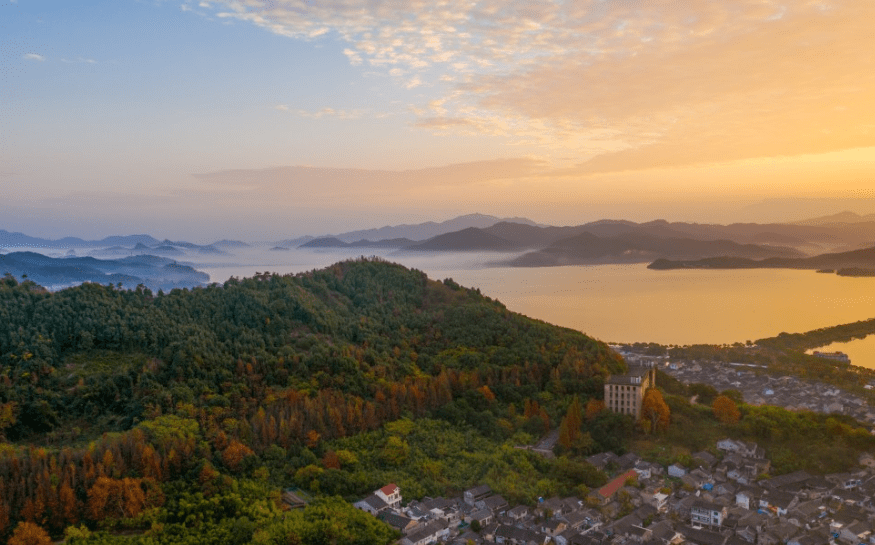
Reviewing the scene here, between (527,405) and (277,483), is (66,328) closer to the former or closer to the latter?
(277,483)

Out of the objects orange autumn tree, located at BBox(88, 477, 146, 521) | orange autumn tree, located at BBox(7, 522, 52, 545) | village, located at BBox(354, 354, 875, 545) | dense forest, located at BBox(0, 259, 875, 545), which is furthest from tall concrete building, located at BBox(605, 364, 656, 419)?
orange autumn tree, located at BBox(7, 522, 52, 545)

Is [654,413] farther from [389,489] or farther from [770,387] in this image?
[770,387]

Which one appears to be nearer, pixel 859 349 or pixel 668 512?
pixel 668 512

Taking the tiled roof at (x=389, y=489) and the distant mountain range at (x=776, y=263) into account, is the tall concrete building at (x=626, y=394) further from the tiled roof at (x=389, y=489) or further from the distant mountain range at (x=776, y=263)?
the distant mountain range at (x=776, y=263)

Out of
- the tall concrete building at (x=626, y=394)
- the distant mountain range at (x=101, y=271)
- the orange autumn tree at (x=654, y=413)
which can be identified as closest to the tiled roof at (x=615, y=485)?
the orange autumn tree at (x=654, y=413)

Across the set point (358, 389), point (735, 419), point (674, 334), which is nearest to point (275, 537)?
point (358, 389)

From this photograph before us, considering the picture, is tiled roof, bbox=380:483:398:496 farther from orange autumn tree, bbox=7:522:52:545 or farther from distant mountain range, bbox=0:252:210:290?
distant mountain range, bbox=0:252:210:290

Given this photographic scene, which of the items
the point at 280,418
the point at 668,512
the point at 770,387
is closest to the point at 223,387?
the point at 280,418

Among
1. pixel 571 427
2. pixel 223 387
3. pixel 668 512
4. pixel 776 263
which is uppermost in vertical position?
pixel 776 263
